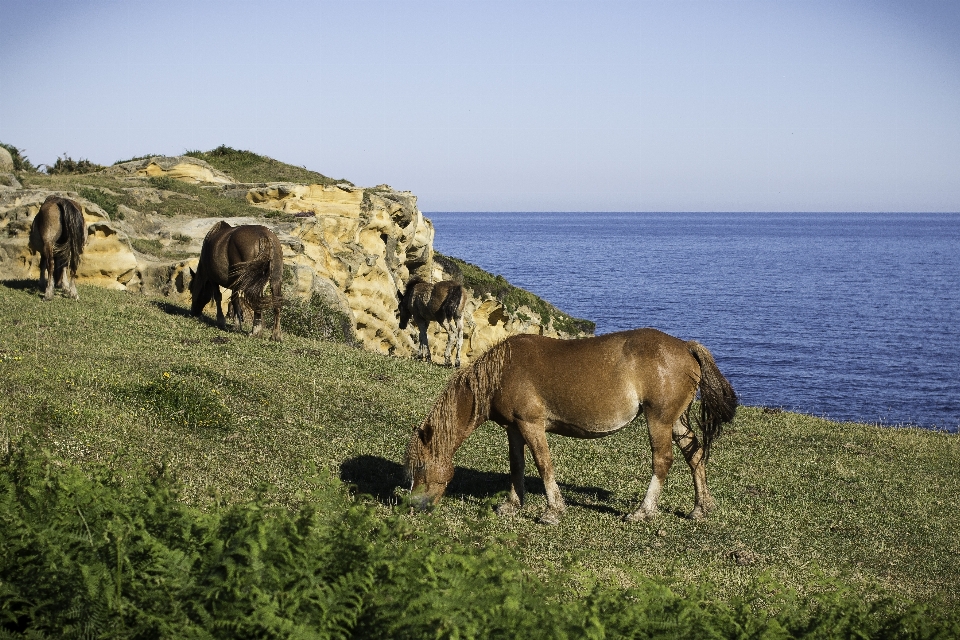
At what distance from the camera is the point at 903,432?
2084 cm

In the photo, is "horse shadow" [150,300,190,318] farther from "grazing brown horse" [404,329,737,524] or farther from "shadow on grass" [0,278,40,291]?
"grazing brown horse" [404,329,737,524]

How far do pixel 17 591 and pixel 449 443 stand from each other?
6.07 metres

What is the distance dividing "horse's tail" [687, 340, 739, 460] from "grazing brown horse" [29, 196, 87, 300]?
53.6 ft

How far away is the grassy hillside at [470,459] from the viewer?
10.9 metres

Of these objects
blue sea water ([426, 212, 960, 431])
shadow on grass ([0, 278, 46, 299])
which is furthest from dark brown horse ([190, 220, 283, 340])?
blue sea water ([426, 212, 960, 431])

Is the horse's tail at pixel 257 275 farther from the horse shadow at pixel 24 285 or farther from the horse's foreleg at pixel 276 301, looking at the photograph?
the horse shadow at pixel 24 285

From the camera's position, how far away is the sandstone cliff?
26.3m

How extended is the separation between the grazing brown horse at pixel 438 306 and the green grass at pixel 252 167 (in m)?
20.4

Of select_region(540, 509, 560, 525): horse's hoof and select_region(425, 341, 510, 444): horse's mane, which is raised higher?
select_region(425, 341, 510, 444): horse's mane

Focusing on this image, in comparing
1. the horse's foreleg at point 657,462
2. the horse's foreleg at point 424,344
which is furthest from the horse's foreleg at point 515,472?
the horse's foreleg at point 424,344

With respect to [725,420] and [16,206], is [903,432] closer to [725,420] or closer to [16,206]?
[725,420]

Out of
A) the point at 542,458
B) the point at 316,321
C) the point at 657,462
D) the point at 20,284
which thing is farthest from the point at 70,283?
the point at 657,462

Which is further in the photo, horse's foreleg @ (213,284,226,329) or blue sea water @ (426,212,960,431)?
blue sea water @ (426,212,960,431)

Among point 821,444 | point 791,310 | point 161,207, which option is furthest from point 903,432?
point 791,310
